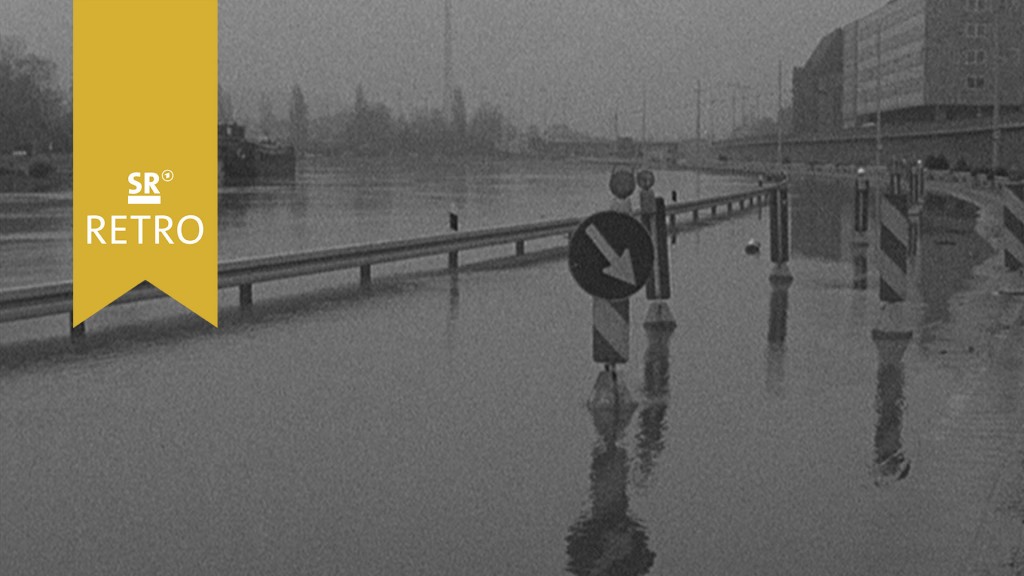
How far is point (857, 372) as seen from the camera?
1173cm

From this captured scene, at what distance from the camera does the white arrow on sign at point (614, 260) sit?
988cm

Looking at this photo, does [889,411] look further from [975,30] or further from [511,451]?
[975,30]

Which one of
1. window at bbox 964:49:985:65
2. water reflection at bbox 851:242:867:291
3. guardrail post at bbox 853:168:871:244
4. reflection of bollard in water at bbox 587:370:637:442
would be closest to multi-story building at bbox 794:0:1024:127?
window at bbox 964:49:985:65

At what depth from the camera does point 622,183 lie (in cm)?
1057

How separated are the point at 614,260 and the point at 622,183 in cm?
89

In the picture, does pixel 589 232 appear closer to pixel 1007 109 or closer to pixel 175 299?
pixel 175 299

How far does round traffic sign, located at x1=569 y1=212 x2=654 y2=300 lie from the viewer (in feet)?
32.4

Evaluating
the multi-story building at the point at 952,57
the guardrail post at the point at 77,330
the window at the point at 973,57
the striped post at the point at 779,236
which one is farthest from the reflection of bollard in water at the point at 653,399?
the window at the point at 973,57

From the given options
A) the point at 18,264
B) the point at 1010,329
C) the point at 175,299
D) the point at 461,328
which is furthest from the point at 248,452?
the point at 18,264

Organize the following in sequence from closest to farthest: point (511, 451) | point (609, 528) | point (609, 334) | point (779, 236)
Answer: point (609, 528)
point (511, 451)
point (609, 334)
point (779, 236)

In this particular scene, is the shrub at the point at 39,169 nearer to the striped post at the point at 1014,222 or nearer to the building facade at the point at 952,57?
the building facade at the point at 952,57

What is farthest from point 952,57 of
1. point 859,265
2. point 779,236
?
point 779,236

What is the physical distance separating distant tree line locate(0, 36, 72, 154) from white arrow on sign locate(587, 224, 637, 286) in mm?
144702

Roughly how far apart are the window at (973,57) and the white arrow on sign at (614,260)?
116415mm
